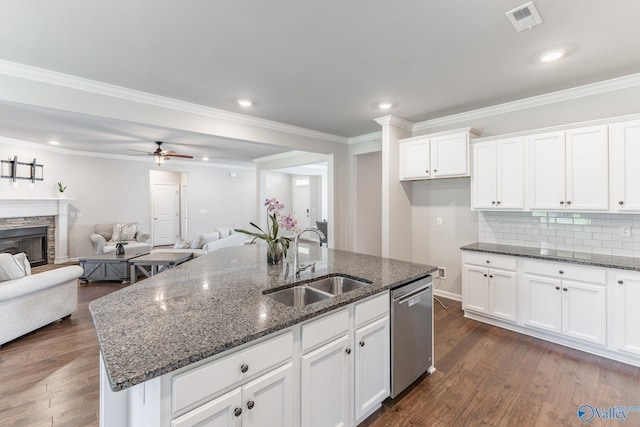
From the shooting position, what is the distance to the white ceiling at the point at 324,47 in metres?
1.80

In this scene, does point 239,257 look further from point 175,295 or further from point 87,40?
point 87,40

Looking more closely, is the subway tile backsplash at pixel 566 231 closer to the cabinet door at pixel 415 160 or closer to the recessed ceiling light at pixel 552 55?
the cabinet door at pixel 415 160

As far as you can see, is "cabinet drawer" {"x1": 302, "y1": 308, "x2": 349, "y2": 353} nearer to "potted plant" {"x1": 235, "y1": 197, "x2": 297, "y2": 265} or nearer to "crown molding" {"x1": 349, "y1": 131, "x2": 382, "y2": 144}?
"potted plant" {"x1": 235, "y1": 197, "x2": 297, "y2": 265}

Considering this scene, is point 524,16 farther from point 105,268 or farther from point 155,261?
point 105,268

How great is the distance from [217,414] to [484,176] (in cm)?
354

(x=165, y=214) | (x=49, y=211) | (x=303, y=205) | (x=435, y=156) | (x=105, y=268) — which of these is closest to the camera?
(x=435, y=156)

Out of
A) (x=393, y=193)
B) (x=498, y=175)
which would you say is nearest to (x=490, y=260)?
(x=498, y=175)

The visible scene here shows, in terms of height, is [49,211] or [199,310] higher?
[49,211]

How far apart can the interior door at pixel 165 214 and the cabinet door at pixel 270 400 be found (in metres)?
8.56

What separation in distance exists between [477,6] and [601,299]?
270 centimetres

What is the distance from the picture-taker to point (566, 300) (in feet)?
9.11

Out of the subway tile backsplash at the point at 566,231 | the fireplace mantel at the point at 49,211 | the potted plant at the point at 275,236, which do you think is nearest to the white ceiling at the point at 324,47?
the potted plant at the point at 275,236

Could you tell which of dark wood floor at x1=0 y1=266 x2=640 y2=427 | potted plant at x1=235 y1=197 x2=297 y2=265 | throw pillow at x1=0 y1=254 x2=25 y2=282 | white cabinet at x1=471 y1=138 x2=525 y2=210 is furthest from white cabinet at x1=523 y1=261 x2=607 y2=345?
throw pillow at x1=0 y1=254 x2=25 y2=282

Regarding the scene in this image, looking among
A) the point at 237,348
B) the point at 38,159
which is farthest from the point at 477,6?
the point at 38,159
